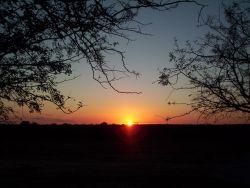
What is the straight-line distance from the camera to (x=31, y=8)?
6.03 m

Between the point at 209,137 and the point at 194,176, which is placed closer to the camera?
the point at 194,176

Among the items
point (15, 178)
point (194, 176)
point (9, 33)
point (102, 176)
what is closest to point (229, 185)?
point (194, 176)

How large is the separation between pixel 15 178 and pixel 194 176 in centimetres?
666

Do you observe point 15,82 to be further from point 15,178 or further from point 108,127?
point 108,127

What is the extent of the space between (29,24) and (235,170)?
1045cm

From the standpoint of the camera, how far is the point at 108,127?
59.6m

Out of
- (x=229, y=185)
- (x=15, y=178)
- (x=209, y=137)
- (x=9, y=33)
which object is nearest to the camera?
(x=9, y=33)

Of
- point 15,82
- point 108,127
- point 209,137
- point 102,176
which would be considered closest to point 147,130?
point 108,127

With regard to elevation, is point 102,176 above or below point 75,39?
below

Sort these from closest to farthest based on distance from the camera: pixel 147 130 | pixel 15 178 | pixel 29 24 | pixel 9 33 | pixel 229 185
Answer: pixel 29 24 < pixel 9 33 < pixel 229 185 < pixel 15 178 < pixel 147 130

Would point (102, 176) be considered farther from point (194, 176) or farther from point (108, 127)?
point (108, 127)

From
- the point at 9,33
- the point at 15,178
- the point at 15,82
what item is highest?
the point at 9,33

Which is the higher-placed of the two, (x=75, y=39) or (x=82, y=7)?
(x=82, y=7)

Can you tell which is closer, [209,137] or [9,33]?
[9,33]
